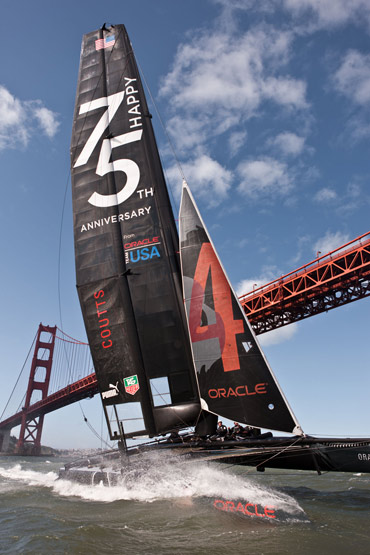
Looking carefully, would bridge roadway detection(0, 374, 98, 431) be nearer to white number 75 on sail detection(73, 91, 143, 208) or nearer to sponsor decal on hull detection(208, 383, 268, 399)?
white number 75 on sail detection(73, 91, 143, 208)

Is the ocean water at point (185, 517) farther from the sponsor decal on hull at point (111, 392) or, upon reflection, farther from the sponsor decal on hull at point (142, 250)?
the sponsor decal on hull at point (142, 250)

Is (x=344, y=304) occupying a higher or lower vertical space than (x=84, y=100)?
lower

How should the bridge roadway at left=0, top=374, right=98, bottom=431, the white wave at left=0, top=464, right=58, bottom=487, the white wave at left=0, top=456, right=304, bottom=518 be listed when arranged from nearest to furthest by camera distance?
the white wave at left=0, top=456, right=304, bottom=518 → the white wave at left=0, top=464, right=58, bottom=487 → the bridge roadway at left=0, top=374, right=98, bottom=431

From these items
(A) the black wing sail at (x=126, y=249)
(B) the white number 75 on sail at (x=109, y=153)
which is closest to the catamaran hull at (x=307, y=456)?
(A) the black wing sail at (x=126, y=249)

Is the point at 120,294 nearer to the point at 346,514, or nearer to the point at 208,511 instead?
the point at 208,511

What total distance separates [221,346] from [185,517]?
7.07 ft

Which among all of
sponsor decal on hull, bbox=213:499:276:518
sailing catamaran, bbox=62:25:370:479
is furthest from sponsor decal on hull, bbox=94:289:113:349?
sponsor decal on hull, bbox=213:499:276:518

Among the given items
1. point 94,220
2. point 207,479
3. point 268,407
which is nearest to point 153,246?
point 94,220

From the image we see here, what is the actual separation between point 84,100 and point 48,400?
90.1 ft

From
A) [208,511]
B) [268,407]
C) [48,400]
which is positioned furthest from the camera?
[48,400]

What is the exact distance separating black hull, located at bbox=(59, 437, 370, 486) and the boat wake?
126 mm

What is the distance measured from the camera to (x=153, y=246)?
6.98 m

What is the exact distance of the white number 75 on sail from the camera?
7465mm

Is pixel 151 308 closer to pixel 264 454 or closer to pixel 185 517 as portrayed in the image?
pixel 264 454
